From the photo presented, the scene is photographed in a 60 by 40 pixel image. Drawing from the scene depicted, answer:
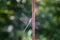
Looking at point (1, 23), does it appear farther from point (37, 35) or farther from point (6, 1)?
point (37, 35)

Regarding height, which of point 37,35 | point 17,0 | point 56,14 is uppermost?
point 17,0

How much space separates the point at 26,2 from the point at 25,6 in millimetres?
31

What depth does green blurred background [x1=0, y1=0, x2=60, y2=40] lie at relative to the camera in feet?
3.24

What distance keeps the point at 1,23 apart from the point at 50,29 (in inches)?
13.2

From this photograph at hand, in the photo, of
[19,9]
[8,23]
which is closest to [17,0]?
[19,9]

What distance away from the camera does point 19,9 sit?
1.00 m

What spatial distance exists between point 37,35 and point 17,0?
0.87 feet

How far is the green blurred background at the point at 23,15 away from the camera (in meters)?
0.99

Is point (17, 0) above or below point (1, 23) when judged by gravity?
above

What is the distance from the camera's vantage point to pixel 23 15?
97 centimetres

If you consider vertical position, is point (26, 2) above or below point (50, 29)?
above

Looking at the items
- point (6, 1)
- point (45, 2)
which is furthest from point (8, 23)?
point (45, 2)

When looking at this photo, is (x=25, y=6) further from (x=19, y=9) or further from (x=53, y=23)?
(x=53, y=23)

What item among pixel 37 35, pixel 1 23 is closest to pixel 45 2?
pixel 37 35
